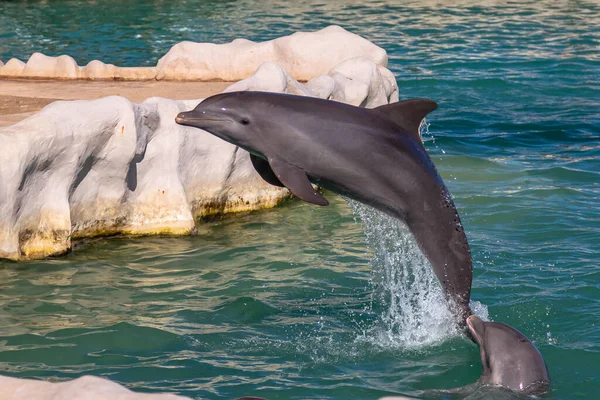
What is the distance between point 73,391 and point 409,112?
2968 millimetres

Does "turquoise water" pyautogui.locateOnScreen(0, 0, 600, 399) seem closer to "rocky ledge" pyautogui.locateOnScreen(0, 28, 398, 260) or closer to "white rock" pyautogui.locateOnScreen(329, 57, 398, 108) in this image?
"rocky ledge" pyautogui.locateOnScreen(0, 28, 398, 260)

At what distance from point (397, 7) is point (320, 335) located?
25345 mm

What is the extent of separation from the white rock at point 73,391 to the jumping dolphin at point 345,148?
2.06 meters

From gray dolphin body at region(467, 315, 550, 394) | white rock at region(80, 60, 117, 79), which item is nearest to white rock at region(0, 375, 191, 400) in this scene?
gray dolphin body at region(467, 315, 550, 394)

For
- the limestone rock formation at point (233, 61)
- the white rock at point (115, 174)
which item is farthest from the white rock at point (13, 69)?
the white rock at point (115, 174)

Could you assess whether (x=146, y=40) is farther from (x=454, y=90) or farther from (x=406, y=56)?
(x=454, y=90)

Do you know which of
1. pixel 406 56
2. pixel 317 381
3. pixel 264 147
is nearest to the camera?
pixel 264 147

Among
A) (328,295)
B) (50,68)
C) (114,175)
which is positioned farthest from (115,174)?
(50,68)

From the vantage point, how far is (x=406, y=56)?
22344 millimetres

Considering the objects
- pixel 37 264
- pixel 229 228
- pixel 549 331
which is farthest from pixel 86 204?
pixel 549 331

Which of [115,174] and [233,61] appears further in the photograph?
[233,61]

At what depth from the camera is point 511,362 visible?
5988 mm

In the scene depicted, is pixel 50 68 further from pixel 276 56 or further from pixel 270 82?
pixel 270 82

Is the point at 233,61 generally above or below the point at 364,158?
below
